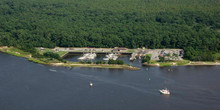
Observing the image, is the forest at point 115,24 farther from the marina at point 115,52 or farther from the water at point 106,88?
the water at point 106,88

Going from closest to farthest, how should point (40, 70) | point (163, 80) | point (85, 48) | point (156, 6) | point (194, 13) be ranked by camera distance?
1. point (163, 80)
2. point (40, 70)
3. point (85, 48)
4. point (194, 13)
5. point (156, 6)

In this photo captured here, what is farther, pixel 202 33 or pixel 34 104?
pixel 202 33

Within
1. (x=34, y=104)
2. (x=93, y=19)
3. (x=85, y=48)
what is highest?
(x=93, y=19)

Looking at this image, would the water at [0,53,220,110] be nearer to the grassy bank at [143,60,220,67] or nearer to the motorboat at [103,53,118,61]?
the grassy bank at [143,60,220,67]

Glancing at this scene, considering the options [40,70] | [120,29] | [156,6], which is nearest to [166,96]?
[40,70]

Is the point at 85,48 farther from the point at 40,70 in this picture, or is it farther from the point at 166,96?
the point at 166,96

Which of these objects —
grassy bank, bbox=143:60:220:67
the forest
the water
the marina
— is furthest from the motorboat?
the forest

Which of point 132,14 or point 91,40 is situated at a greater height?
point 132,14
